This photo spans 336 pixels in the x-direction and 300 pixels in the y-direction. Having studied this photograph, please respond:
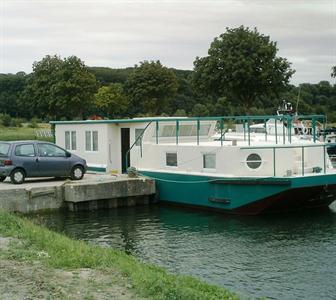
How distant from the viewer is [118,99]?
5181 cm

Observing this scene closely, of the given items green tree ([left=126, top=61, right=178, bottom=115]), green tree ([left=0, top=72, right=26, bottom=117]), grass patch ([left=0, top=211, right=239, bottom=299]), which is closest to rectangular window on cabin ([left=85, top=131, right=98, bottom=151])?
grass patch ([left=0, top=211, right=239, bottom=299])

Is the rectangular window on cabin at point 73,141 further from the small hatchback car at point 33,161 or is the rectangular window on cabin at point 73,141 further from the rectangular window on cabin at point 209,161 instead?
the rectangular window on cabin at point 209,161

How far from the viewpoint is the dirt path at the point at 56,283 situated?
Result: 8.31 metres

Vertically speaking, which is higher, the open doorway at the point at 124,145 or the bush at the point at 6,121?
the bush at the point at 6,121

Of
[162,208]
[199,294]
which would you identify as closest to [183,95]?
[162,208]

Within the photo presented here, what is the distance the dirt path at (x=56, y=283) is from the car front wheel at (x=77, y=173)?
12938mm

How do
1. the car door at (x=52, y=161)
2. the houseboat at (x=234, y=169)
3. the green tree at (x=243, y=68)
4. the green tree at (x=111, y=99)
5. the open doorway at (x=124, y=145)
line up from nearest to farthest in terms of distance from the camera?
1. the houseboat at (x=234, y=169)
2. the car door at (x=52, y=161)
3. the open doorway at (x=124, y=145)
4. the green tree at (x=243, y=68)
5. the green tree at (x=111, y=99)

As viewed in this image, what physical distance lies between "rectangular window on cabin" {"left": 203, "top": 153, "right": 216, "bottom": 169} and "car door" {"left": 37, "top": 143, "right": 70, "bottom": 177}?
508 cm

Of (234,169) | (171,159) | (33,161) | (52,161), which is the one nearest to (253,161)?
(234,169)

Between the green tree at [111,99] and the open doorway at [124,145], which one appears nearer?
the open doorway at [124,145]

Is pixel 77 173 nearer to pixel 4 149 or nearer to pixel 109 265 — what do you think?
pixel 4 149

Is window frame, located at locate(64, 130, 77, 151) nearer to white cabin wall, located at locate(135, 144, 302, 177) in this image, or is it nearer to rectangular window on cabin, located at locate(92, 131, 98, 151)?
rectangular window on cabin, located at locate(92, 131, 98, 151)

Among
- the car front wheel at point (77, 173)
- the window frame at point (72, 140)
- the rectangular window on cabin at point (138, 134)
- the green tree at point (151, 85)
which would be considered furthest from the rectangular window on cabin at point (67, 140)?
the green tree at point (151, 85)

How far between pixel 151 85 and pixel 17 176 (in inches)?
1221
